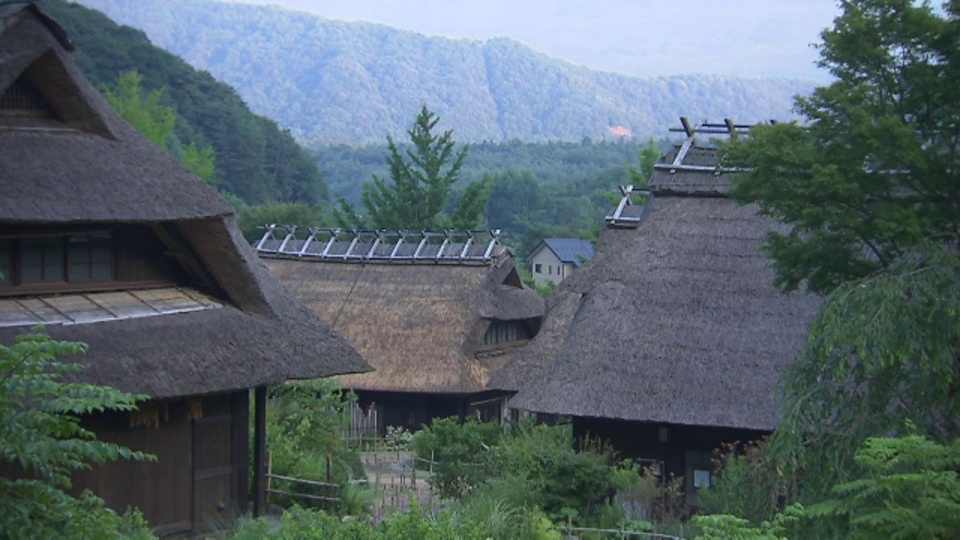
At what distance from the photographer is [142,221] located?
53.8 feet

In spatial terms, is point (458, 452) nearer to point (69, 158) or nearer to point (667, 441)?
point (667, 441)

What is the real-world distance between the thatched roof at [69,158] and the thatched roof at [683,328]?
24.1ft

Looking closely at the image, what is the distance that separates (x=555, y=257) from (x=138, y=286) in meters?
56.2

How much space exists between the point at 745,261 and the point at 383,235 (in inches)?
723

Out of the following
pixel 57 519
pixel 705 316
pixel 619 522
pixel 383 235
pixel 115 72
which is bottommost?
pixel 619 522

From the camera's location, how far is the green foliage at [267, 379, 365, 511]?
2017 centimetres

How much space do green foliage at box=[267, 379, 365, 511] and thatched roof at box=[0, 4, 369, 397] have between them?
264 centimetres

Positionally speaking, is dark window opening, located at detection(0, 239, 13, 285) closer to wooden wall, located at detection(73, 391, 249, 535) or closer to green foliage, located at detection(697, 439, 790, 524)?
wooden wall, located at detection(73, 391, 249, 535)

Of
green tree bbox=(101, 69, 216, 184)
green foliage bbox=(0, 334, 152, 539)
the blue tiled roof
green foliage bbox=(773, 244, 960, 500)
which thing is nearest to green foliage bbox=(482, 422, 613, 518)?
green foliage bbox=(773, 244, 960, 500)

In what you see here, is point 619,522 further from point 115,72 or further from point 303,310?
point 115,72

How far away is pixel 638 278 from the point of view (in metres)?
22.8

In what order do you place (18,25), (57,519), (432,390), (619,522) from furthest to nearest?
(432,390), (619,522), (18,25), (57,519)

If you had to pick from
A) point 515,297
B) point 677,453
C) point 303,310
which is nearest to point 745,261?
point 677,453

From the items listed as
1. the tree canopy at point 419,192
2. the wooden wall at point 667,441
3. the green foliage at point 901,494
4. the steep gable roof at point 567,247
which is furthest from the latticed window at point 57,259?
the steep gable roof at point 567,247
